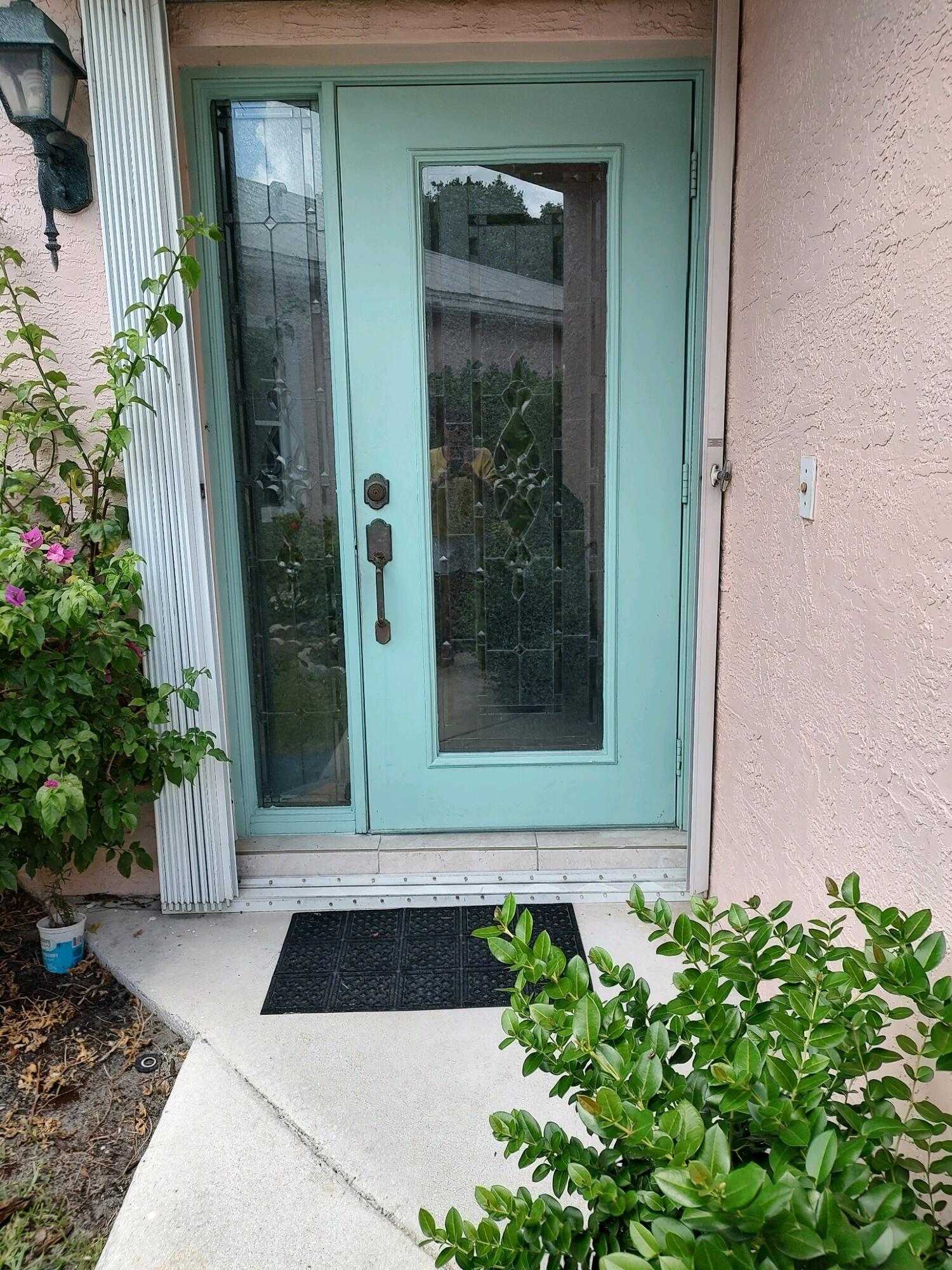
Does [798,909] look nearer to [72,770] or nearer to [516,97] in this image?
[72,770]

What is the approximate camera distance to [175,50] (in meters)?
2.37

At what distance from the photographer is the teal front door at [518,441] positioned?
251cm

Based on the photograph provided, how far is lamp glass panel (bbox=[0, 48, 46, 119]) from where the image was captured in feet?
7.09

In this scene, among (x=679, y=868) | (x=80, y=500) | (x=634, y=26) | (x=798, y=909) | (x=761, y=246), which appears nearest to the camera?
(x=798, y=909)

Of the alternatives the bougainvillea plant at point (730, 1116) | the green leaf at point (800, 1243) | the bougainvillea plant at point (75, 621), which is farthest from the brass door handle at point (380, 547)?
the green leaf at point (800, 1243)

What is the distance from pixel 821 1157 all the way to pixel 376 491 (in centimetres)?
214

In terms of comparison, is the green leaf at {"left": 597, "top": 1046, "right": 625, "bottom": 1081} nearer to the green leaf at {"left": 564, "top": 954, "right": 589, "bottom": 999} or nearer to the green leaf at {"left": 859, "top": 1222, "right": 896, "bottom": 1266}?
the green leaf at {"left": 564, "top": 954, "right": 589, "bottom": 999}

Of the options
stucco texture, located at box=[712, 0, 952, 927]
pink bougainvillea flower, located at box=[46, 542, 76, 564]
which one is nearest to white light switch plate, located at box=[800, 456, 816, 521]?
stucco texture, located at box=[712, 0, 952, 927]

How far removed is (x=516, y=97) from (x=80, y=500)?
1.68 metres

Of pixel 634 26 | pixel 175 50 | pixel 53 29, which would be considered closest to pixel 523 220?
pixel 634 26

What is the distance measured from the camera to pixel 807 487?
1.83m

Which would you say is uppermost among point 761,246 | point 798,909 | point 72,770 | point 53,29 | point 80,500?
point 53,29

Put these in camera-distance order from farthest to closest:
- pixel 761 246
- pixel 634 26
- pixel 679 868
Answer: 1. pixel 679 868
2. pixel 634 26
3. pixel 761 246

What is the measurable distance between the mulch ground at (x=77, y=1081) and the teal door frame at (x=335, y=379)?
2.32 feet
